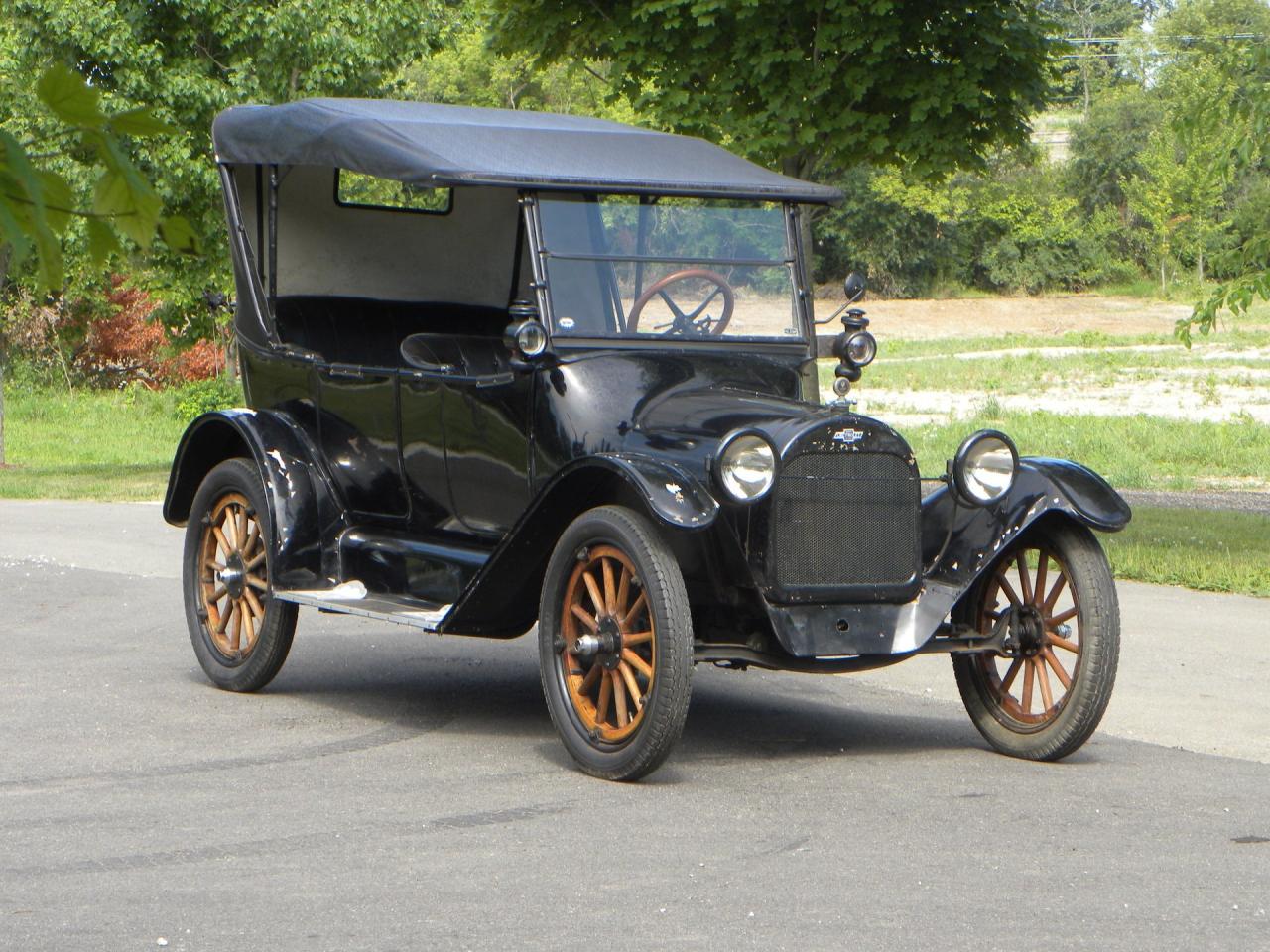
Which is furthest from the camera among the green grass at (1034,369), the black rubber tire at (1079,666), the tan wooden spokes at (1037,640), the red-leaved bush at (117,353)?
Answer: the red-leaved bush at (117,353)

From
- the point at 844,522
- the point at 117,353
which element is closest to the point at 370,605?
Result: the point at 844,522

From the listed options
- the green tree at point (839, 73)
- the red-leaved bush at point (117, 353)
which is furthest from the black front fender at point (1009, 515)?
the red-leaved bush at point (117, 353)

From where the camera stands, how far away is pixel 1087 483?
6.64 meters

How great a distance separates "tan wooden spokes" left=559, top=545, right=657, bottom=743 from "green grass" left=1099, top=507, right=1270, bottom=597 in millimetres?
5399

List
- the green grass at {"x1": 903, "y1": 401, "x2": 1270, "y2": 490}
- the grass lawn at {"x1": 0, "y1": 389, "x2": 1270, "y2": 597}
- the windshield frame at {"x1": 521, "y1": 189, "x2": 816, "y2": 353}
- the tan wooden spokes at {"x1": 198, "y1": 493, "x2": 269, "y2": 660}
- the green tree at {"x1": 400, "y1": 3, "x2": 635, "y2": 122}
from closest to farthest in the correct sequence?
the windshield frame at {"x1": 521, "y1": 189, "x2": 816, "y2": 353}
the tan wooden spokes at {"x1": 198, "y1": 493, "x2": 269, "y2": 660}
the grass lawn at {"x1": 0, "y1": 389, "x2": 1270, "y2": 597}
the green grass at {"x1": 903, "y1": 401, "x2": 1270, "y2": 490}
the green tree at {"x1": 400, "y1": 3, "x2": 635, "y2": 122}

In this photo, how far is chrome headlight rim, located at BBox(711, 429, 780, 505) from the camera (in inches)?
237

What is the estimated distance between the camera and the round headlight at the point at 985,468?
21.4 ft

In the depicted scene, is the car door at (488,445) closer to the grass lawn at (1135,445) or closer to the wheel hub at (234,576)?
the wheel hub at (234,576)

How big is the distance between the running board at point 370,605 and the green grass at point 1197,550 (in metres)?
5.31

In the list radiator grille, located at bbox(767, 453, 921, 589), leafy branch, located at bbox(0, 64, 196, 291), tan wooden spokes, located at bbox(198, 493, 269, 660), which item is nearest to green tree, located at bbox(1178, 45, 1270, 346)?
radiator grille, located at bbox(767, 453, 921, 589)

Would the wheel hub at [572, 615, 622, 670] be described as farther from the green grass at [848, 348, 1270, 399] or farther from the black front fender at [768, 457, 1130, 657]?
the green grass at [848, 348, 1270, 399]

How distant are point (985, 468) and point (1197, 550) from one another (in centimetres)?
574

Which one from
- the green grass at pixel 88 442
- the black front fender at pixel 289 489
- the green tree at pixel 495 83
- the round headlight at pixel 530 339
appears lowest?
the green grass at pixel 88 442

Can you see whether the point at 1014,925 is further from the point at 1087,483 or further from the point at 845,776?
the point at 1087,483
